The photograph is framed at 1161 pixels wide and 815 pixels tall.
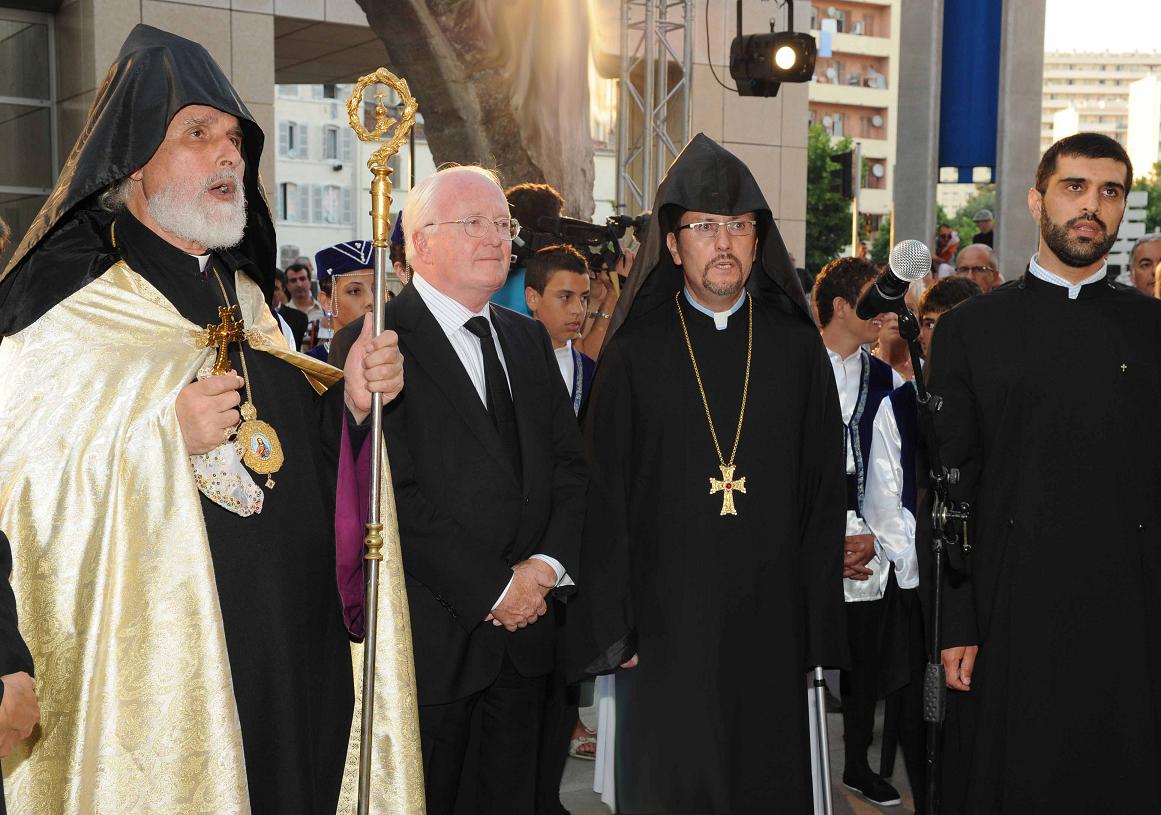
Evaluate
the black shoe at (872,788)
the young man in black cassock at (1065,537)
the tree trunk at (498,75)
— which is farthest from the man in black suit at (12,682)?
the tree trunk at (498,75)

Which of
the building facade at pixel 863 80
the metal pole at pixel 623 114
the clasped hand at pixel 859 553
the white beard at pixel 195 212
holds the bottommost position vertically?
the clasped hand at pixel 859 553

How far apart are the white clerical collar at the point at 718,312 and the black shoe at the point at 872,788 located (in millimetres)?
2367

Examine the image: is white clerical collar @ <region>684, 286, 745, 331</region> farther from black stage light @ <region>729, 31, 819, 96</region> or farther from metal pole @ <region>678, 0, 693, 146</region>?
metal pole @ <region>678, 0, 693, 146</region>

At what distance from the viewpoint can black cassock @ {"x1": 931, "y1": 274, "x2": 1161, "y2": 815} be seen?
13.0 ft

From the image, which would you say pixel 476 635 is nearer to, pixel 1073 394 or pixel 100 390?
pixel 100 390

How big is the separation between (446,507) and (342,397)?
1.69 feet

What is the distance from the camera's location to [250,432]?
3.21m

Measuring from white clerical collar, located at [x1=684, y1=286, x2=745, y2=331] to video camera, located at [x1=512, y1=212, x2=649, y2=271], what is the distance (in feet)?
3.40

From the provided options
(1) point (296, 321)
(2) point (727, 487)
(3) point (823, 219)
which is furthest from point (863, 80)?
(2) point (727, 487)

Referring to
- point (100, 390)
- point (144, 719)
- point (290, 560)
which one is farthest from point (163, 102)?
point (144, 719)

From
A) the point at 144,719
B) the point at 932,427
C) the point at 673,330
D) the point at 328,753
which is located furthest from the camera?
the point at 673,330

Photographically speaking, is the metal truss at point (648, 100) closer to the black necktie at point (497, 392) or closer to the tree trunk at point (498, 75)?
the tree trunk at point (498, 75)

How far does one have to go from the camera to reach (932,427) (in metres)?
3.76

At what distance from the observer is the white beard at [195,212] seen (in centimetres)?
321
